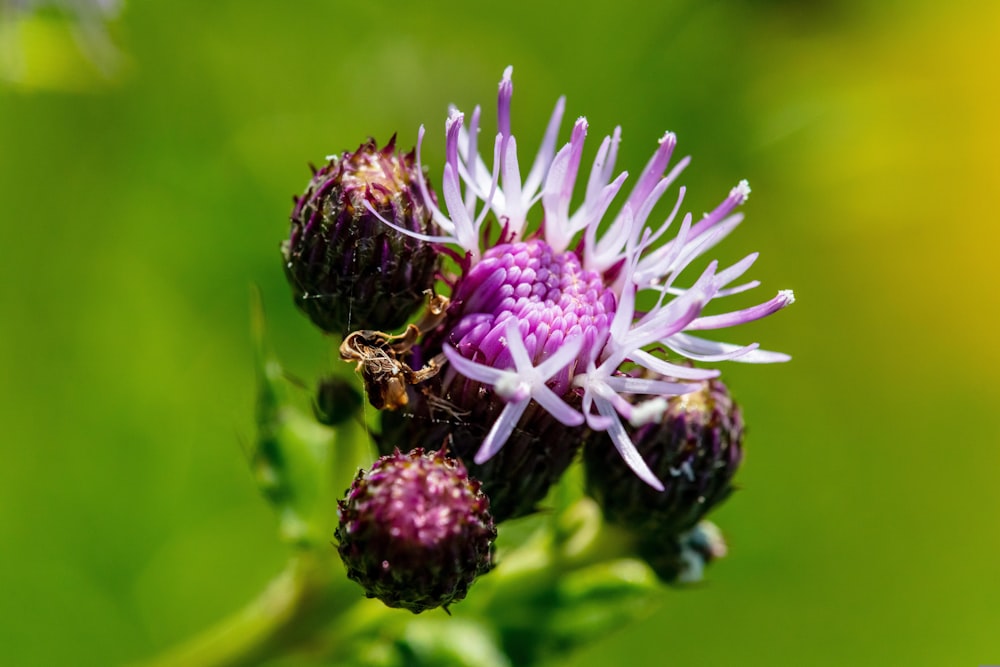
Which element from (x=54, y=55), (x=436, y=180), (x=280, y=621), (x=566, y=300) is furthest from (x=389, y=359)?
(x=436, y=180)

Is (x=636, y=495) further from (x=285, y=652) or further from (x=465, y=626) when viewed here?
(x=285, y=652)

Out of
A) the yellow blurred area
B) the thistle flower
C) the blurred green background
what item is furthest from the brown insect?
the yellow blurred area

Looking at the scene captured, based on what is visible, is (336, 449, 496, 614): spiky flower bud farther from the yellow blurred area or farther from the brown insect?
the yellow blurred area

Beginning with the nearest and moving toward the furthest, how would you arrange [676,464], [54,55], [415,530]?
1. [415,530]
2. [676,464]
3. [54,55]

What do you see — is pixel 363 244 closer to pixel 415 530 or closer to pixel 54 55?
pixel 415 530

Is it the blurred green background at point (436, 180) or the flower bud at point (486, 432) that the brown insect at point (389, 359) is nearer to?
the flower bud at point (486, 432)

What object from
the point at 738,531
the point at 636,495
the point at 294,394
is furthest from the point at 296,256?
the point at 738,531
